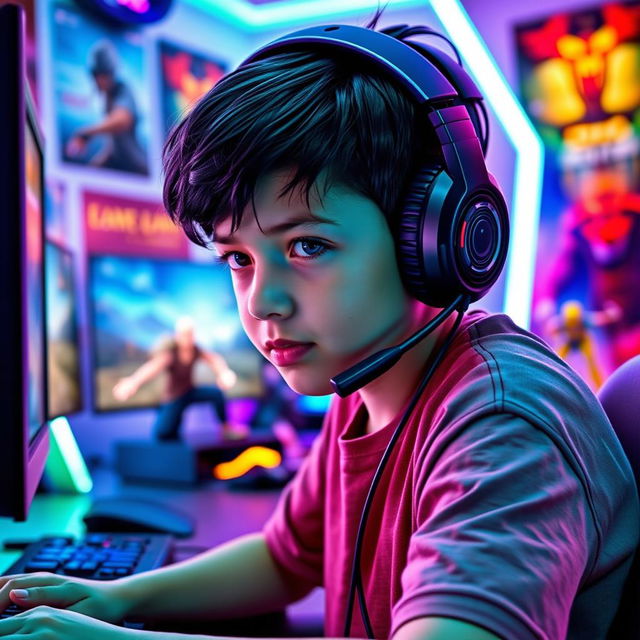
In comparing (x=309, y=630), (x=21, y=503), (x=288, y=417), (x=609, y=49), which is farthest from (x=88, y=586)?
(x=609, y=49)

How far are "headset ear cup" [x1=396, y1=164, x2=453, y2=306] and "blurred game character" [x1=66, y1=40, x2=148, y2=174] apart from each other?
128 cm

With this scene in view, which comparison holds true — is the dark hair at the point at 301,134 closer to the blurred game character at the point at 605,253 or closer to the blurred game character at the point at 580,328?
the blurred game character at the point at 580,328

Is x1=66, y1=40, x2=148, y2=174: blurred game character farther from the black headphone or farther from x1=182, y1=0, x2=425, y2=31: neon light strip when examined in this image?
the black headphone

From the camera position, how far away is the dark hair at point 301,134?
56 cm

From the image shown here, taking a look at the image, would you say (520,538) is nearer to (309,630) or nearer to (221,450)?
(309,630)

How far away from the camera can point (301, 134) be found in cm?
56

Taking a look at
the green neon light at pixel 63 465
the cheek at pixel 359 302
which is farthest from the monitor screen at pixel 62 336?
the cheek at pixel 359 302

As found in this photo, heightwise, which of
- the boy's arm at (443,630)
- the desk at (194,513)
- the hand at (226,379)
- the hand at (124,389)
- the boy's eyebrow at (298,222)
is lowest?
the desk at (194,513)

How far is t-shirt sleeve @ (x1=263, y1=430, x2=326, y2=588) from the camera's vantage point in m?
0.77

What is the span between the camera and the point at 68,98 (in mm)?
1639

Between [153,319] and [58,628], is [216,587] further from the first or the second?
[153,319]

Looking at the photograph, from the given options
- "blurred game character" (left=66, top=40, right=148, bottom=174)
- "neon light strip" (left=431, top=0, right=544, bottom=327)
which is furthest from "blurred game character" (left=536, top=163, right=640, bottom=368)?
"blurred game character" (left=66, top=40, right=148, bottom=174)

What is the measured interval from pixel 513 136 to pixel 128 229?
36.5 inches

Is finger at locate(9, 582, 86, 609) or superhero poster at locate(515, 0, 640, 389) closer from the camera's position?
finger at locate(9, 582, 86, 609)
